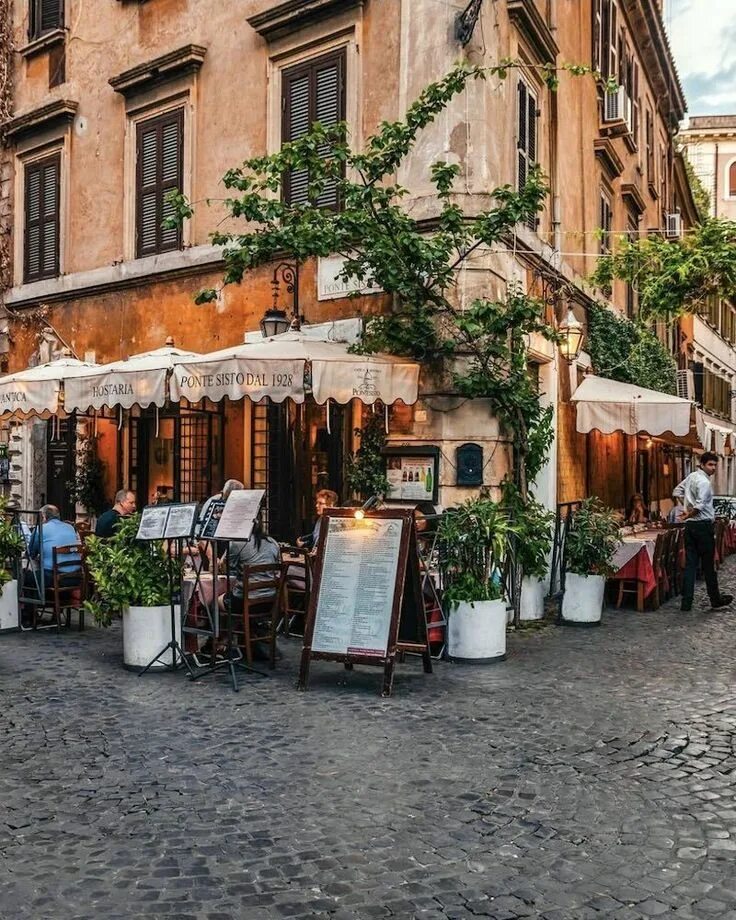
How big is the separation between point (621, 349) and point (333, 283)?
21.9ft

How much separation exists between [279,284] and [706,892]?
920 centimetres

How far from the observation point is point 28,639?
9.21 m

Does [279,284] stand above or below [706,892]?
above

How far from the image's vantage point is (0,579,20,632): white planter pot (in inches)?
377

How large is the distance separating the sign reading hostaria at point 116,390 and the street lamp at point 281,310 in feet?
6.32

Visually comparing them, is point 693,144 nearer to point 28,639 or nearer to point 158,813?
point 28,639

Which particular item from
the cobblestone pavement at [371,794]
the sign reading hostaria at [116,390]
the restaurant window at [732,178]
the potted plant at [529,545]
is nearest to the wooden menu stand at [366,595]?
the cobblestone pavement at [371,794]

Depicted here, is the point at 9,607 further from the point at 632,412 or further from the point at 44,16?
the point at 44,16

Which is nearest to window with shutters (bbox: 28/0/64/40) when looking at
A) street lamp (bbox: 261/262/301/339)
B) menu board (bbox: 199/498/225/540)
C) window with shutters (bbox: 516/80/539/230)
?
street lamp (bbox: 261/262/301/339)

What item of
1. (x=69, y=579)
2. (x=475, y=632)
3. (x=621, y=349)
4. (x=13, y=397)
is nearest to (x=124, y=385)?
(x=13, y=397)

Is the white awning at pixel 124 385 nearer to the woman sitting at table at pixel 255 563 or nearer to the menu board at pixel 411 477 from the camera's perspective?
the woman sitting at table at pixel 255 563

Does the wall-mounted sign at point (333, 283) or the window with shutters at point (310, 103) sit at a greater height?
the window with shutters at point (310, 103)

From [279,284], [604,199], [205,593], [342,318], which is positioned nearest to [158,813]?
[205,593]

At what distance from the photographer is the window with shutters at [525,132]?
11617mm
